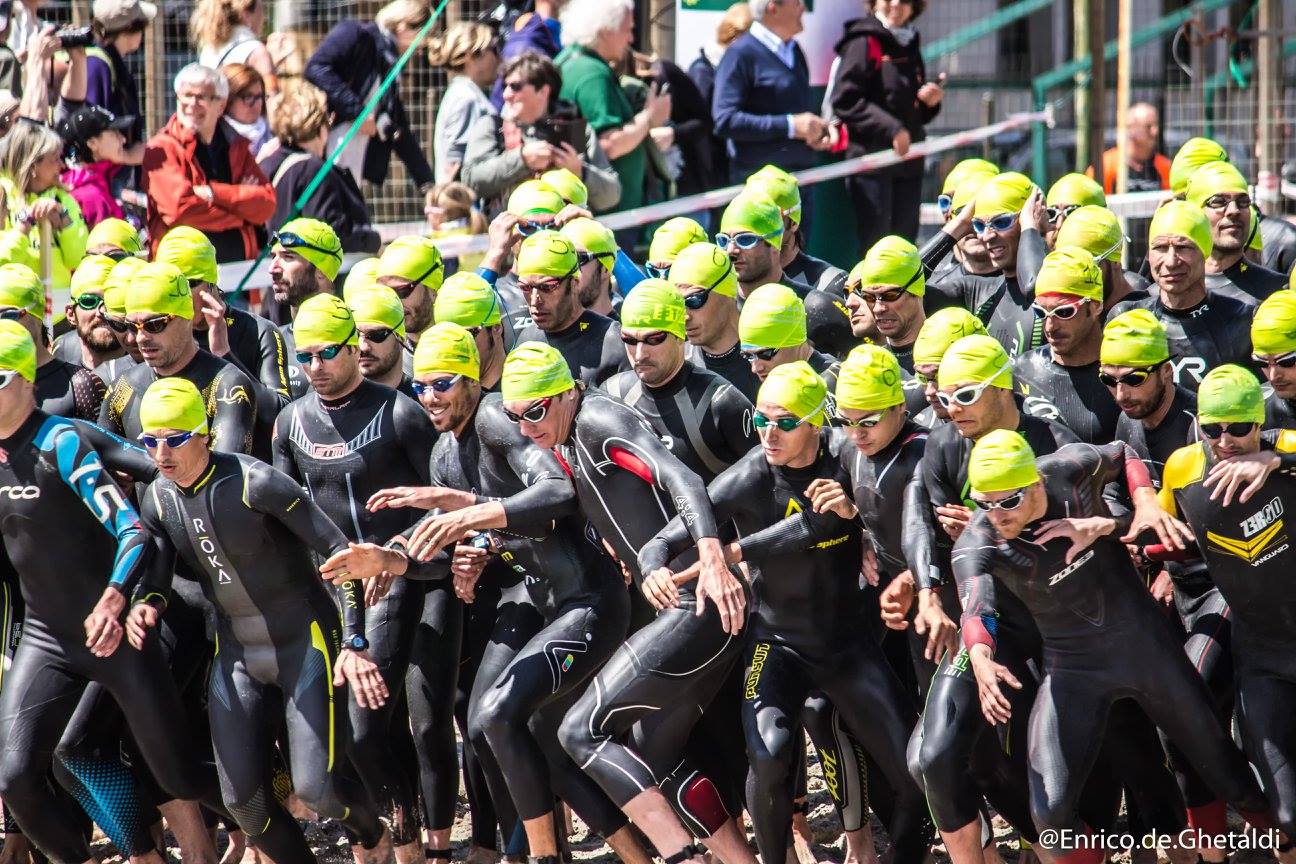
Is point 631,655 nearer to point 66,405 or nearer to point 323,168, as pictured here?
point 66,405

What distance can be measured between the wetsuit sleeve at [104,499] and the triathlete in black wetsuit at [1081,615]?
3.42 meters

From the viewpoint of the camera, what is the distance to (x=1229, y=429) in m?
7.23

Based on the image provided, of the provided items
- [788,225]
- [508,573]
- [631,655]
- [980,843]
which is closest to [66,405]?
[508,573]

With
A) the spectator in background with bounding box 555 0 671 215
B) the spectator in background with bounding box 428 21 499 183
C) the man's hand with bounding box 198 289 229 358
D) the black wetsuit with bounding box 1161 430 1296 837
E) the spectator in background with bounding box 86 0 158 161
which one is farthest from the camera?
the spectator in background with bounding box 428 21 499 183

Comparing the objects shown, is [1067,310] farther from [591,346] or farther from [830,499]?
[591,346]

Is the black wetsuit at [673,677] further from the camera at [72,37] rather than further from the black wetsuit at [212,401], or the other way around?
the camera at [72,37]

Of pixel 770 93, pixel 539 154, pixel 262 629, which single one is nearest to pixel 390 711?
pixel 262 629

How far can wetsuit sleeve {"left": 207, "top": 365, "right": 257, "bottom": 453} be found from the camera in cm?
876

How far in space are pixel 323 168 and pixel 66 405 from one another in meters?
3.00

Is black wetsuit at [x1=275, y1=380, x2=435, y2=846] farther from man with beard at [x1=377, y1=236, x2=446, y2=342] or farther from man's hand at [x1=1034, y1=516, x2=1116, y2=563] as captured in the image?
man's hand at [x1=1034, y1=516, x2=1116, y2=563]

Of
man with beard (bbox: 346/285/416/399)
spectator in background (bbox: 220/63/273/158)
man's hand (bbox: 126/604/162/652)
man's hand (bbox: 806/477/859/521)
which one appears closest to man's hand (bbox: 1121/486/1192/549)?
man's hand (bbox: 806/477/859/521)

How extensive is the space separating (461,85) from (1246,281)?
541cm

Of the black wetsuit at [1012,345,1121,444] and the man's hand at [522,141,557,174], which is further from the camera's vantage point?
the man's hand at [522,141,557,174]

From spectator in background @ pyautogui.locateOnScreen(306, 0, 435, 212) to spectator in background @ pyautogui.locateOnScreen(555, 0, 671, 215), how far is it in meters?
1.22
